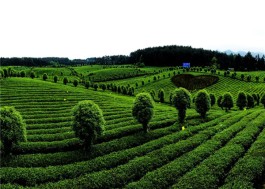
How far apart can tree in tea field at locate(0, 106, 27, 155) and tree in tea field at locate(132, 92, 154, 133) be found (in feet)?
45.1

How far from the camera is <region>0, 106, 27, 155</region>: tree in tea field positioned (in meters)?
23.7

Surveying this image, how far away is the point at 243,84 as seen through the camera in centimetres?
10869

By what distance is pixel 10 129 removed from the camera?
941 inches

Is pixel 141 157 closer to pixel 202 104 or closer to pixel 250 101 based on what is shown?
pixel 202 104

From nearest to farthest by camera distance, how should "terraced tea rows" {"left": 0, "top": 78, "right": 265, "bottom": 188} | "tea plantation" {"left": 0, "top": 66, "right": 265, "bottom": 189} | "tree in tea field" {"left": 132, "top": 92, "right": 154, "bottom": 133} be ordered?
1. "tea plantation" {"left": 0, "top": 66, "right": 265, "bottom": 189}
2. "terraced tea rows" {"left": 0, "top": 78, "right": 265, "bottom": 188}
3. "tree in tea field" {"left": 132, "top": 92, "right": 154, "bottom": 133}

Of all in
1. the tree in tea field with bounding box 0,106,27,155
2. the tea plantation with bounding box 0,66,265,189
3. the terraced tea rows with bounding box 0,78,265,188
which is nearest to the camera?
the tea plantation with bounding box 0,66,265,189

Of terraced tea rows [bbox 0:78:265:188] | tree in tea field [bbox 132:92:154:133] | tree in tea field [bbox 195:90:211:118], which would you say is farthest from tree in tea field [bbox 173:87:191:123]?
tree in tea field [bbox 132:92:154:133]

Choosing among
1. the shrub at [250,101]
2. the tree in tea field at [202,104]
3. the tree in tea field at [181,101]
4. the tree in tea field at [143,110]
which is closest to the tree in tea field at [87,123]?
the tree in tea field at [143,110]

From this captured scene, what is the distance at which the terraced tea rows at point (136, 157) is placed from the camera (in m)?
20.3

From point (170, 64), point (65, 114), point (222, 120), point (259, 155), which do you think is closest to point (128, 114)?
point (65, 114)

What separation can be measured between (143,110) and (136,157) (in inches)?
337

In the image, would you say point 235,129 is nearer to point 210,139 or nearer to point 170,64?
point 210,139

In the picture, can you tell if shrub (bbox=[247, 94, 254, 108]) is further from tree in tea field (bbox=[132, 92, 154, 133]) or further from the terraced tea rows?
tree in tea field (bbox=[132, 92, 154, 133])

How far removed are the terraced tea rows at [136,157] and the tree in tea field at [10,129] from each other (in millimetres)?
1546
